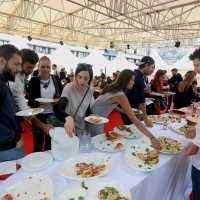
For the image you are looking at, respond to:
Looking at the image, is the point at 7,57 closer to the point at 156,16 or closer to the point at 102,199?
the point at 102,199

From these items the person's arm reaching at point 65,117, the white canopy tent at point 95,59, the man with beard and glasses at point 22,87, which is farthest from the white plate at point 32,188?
the white canopy tent at point 95,59

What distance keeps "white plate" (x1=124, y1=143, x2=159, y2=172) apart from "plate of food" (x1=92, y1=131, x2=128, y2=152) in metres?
0.07

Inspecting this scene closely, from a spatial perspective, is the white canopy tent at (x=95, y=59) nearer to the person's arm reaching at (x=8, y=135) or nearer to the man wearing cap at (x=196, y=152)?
the man wearing cap at (x=196, y=152)

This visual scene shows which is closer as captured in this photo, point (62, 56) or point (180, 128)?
point (180, 128)

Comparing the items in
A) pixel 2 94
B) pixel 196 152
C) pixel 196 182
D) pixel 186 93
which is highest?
pixel 2 94

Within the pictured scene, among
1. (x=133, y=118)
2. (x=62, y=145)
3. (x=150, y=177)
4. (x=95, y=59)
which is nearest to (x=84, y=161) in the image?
(x=62, y=145)

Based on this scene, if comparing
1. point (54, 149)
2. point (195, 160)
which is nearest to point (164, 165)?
point (195, 160)

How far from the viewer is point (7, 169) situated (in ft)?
2.88

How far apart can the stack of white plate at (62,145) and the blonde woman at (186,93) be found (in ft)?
9.05

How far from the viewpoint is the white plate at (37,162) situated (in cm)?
89

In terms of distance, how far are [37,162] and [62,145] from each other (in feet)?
0.56

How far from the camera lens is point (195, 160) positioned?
105 centimetres

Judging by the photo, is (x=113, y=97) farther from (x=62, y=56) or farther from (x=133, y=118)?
(x=62, y=56)

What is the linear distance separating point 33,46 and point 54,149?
539 inches
